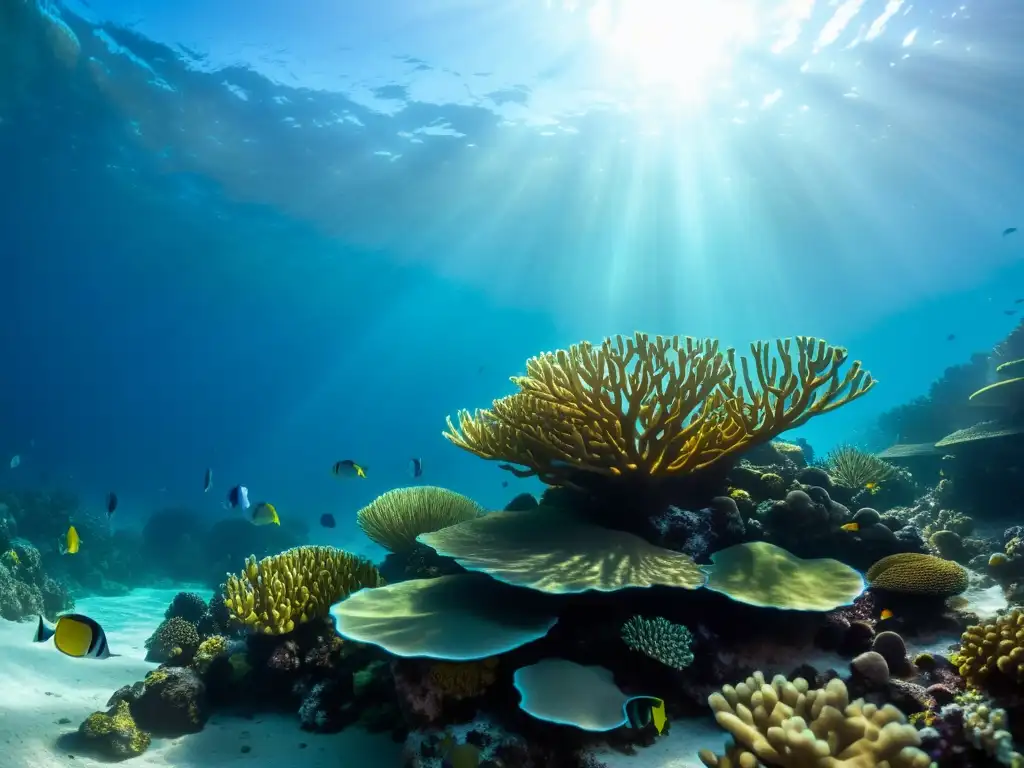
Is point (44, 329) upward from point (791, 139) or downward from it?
upward

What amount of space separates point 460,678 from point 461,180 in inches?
1285

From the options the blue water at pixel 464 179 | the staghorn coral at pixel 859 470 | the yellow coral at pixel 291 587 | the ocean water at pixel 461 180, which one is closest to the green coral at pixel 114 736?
the yellow coral at pixel 291 587

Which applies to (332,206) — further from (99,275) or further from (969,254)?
(969,254)

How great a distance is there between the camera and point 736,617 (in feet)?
14.1

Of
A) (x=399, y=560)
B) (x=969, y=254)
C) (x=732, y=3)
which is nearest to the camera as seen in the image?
(x=399, y=560)

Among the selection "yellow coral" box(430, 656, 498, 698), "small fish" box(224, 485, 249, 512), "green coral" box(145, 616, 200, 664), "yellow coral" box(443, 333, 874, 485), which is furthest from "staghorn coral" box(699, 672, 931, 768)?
"small fish" box(224, 485, 249, 512)

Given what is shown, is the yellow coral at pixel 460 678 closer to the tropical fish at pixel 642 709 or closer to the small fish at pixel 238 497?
the tropical fish at pixel 642 709

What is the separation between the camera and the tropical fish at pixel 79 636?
3580 millimetres

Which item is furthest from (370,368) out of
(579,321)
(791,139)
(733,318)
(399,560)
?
(399,560)

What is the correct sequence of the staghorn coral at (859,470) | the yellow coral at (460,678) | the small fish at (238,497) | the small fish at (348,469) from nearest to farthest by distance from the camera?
the yellow coral at (460,678) < the small fish at (238,497) < the small fish at (348,469) < the staghorn coral at (859,470)

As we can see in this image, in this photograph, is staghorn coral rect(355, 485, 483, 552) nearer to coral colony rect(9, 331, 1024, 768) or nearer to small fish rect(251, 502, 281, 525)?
coral colony rect(9, 331, 1024, 768)

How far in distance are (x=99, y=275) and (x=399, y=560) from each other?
53854 mm

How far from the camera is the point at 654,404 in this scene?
4.56m

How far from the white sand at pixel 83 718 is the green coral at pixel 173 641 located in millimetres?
598
